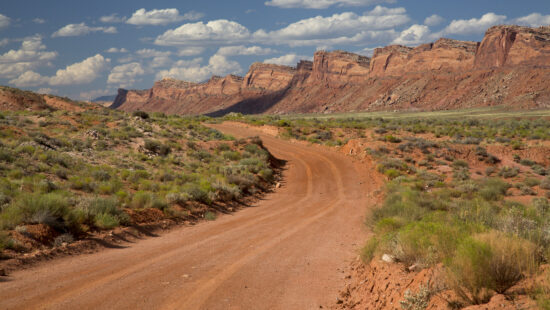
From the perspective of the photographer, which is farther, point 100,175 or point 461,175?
point 461,175

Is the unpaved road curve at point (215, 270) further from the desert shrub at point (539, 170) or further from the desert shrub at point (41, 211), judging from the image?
the desert shrub at point (539, 170)

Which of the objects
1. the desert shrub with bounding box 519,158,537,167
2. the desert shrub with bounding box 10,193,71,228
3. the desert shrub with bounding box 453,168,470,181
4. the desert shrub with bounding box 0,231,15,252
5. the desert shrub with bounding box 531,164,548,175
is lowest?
the desert shrub with bounding box 531,164,548,175

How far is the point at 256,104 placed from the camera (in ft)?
641

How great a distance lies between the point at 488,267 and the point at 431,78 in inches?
5565

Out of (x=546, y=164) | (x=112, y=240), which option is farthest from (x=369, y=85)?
(x=112, y=240)

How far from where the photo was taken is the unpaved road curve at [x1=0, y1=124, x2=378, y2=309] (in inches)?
245

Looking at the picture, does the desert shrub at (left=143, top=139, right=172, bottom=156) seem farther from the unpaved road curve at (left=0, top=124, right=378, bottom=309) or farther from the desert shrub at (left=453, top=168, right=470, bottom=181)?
the desert shrub at (left=453, top=168, right=470, bottom=181)

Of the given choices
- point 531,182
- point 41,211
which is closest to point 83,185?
point 41,211

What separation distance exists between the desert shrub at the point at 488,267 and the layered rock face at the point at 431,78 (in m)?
103

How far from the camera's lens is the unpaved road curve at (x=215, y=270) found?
6223 mm

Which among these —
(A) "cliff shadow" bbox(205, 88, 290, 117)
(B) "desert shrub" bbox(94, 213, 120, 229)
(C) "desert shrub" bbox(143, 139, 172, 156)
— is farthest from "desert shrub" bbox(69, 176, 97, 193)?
(A) "cliff shadow" bbox(205, 88, 290, 117)

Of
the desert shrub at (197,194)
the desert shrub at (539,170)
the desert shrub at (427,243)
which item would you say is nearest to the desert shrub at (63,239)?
the desert shrub at (197,194)

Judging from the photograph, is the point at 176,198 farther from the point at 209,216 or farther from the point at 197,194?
the point at 209,216

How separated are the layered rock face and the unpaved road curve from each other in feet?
322
